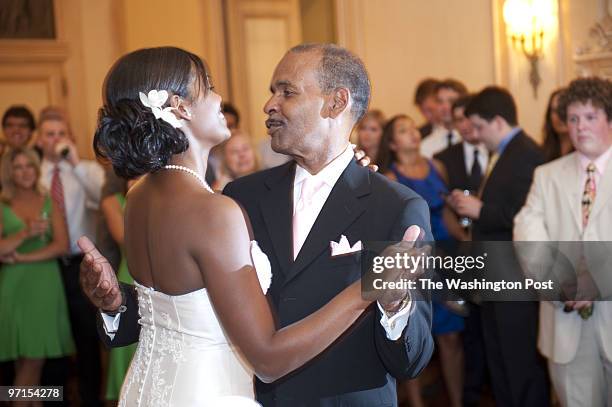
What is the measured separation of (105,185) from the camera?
478 centimetres

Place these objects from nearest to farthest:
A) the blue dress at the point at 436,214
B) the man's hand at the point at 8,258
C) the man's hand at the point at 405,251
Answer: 1. the man's hand at the point at 405,251
2. the blue dress at the point at 436,214
3. the man's hand at the point at 8,258

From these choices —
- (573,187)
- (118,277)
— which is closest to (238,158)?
(118,277)

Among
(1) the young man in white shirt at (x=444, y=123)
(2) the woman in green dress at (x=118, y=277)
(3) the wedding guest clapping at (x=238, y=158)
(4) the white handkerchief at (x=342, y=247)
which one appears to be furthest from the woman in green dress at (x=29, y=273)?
(4) the white handkerchief at (x=342, y=247)

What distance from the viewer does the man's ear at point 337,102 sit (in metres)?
2.34

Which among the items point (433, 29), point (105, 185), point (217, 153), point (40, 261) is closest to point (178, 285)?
point (105, 185)

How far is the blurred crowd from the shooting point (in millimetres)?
3473

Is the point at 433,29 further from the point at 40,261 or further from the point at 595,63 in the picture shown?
the point at 40,261

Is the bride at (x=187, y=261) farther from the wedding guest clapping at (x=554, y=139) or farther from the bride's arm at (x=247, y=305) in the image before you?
the wedding guest clapping at (x=554, y=139)

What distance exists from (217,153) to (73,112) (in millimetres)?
2665

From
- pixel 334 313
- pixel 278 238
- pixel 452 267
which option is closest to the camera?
pixel 334 313

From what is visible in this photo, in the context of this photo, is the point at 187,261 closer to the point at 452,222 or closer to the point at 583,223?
the point at 583,223

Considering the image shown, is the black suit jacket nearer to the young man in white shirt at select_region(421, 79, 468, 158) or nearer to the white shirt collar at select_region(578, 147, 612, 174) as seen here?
the white shirt collar at select_region(578, 147, 612, 174)

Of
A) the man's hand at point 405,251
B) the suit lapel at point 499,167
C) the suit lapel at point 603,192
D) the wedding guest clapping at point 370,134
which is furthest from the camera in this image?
the wedding guest clapping at point 370,134

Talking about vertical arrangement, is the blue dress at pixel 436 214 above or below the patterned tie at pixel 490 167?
below
